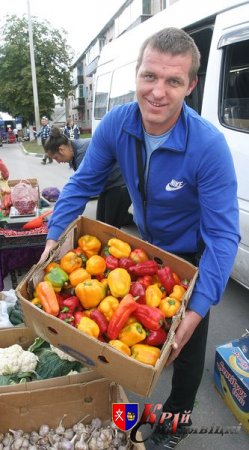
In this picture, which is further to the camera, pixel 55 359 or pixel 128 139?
pixel 55 359

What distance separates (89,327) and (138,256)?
0.44m

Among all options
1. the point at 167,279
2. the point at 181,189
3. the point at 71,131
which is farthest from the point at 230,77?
the point at 71,131

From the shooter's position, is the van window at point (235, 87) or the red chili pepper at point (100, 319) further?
the van window at point (235, 87)

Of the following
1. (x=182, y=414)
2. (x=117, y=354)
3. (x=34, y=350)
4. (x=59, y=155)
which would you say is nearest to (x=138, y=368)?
(x=117, y=354)

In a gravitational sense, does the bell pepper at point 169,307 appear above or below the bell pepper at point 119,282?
below

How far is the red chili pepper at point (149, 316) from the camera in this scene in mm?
1537

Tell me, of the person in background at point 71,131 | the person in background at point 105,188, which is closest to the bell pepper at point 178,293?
the person in background at point 105,188

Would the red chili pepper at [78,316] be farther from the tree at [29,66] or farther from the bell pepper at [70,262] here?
the tree at [29,66]

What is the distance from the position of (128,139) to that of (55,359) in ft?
4.56

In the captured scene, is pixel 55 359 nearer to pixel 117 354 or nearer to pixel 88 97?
pixel 117 354

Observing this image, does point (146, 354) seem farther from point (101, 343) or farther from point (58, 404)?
A: point (58, 404)

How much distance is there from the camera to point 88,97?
50969 millimetres

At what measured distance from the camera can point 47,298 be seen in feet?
5.19

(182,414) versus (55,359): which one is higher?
(55,359)
